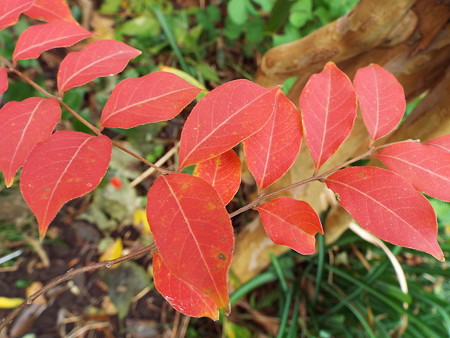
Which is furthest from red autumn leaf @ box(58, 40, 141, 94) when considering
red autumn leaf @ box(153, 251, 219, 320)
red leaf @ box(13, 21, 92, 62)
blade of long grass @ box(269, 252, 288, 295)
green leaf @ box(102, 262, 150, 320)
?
green leaf @ box(102, 262, 150, 320)

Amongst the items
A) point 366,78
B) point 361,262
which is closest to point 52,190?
point 366,78

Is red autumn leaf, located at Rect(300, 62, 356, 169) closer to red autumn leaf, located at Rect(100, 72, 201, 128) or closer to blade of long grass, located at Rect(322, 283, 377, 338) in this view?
red autumn leaf, located at Rect(100, 72, 201, 128)

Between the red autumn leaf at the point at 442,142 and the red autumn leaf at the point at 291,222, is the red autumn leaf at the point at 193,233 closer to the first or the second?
the red autumn leaf at the point at 291,222

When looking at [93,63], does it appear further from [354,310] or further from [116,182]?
[354,310]

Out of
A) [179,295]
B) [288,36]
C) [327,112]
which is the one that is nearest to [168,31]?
[288,36]

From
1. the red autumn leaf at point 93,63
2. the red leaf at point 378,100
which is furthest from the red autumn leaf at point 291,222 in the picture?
the red autumn leaf at point 93,63

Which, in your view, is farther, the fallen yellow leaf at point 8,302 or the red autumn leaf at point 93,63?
the fallen yellow leaf at point 8,302
